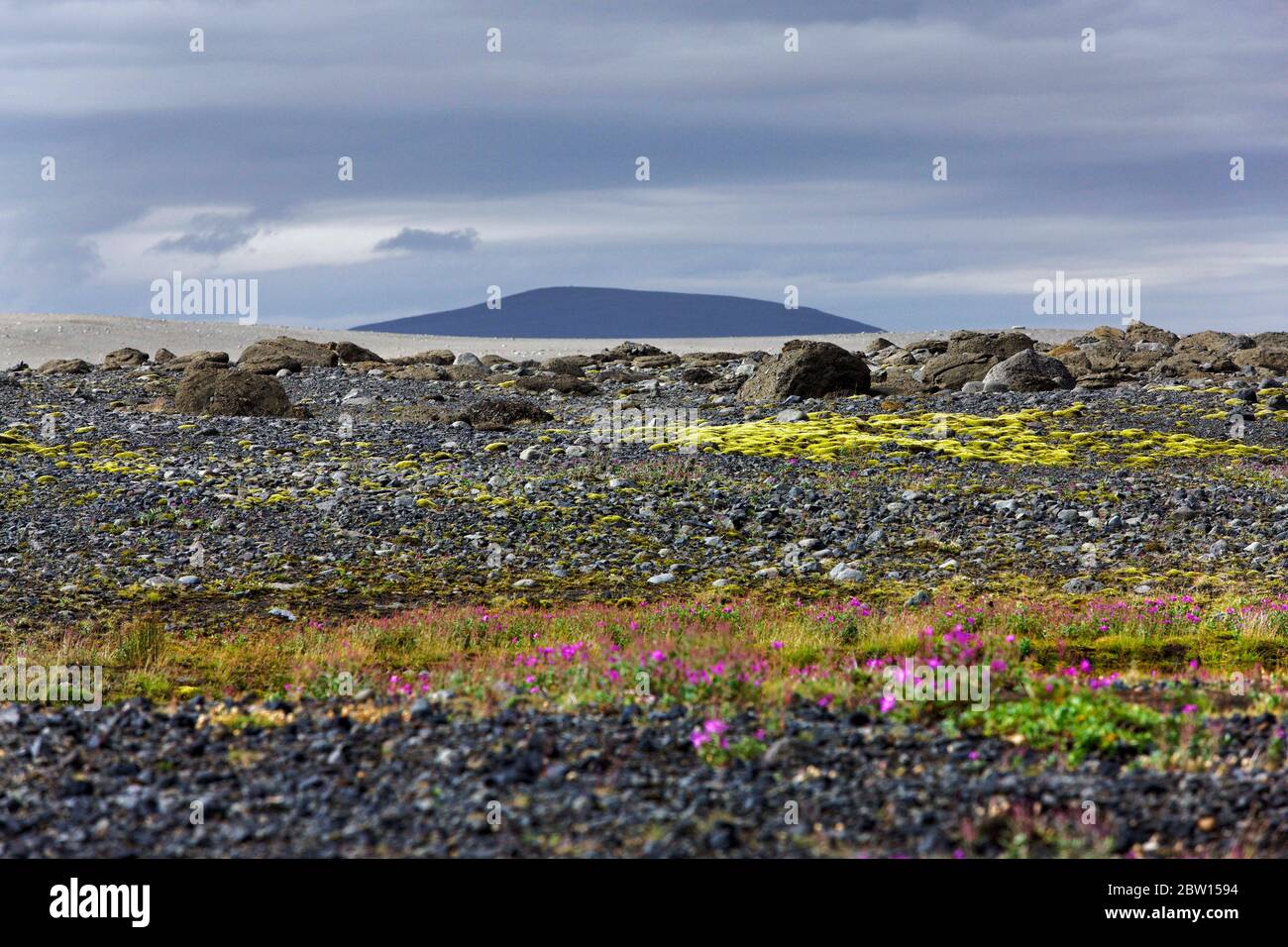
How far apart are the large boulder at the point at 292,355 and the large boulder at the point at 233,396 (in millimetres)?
11772

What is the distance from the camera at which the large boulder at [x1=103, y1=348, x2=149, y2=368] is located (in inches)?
1875

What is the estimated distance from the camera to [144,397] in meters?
36.5

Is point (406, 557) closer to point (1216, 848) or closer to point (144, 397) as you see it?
point (1216, 848)

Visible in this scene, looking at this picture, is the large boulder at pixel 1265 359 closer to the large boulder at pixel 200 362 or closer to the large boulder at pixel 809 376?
the large boulder at pixel 809 376

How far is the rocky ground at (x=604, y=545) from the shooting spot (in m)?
8.30

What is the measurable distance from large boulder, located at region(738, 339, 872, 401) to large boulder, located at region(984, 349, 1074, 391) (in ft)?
13.8

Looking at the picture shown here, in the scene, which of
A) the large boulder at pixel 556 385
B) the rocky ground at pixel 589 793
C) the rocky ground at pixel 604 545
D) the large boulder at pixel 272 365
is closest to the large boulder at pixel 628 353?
the rocky ground at pixel 604 545

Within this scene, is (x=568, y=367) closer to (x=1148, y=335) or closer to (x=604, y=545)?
(x=604, y=545)

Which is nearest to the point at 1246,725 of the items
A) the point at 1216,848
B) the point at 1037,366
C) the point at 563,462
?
the point at 1216,848

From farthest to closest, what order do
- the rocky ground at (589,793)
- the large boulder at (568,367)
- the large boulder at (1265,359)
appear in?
the large boulder at (568,367) < the large boulder at (1265,359) < the rocky ground at (589,793)

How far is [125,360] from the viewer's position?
4994 cm

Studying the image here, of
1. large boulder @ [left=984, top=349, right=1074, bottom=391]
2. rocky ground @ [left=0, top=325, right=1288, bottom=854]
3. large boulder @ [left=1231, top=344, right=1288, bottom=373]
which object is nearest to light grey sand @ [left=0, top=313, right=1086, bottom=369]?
rocky ground @ [left=0, top=325, right=1288, bottom=854]

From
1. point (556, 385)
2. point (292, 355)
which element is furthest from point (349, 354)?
point (556, 385)
